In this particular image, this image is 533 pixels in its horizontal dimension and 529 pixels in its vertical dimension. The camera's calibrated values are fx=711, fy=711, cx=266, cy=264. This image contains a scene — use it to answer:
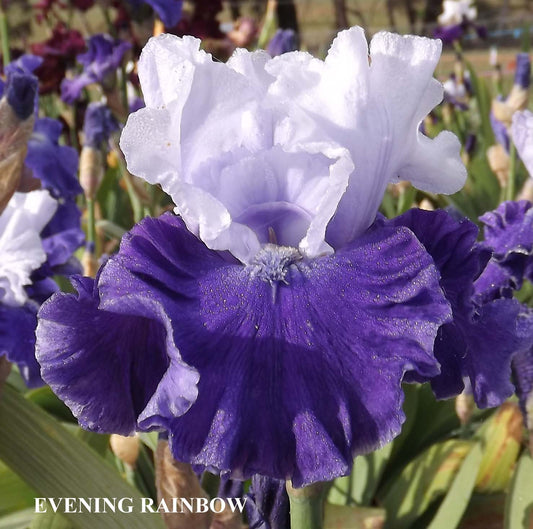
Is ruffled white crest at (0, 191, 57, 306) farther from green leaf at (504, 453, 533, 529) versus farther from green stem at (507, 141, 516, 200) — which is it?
green stem at (507, 141, 516, 200)

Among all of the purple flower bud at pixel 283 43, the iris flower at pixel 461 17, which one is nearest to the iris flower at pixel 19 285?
the purple flower bud at pixel 283 43

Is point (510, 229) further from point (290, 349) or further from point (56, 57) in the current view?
point (56, 57)

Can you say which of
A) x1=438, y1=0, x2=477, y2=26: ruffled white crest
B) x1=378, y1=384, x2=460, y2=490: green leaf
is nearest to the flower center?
x1=378, y1=384, x2=460, y2=490: green leaf

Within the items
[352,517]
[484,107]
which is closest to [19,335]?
[352,517]

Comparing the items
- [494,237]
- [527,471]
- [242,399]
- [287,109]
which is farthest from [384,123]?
[527,471]

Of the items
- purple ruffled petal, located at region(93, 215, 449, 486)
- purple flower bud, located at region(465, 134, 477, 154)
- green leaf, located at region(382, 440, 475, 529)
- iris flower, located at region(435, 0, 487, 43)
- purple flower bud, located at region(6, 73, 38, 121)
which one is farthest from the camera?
iris flower, located at region(435, 0, 487, 43)

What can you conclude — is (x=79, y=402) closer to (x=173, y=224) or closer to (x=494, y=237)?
(x=173, y=224)

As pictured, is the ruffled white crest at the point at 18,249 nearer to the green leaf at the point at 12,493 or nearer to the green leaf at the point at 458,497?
the green leaf at the point at 12,493
